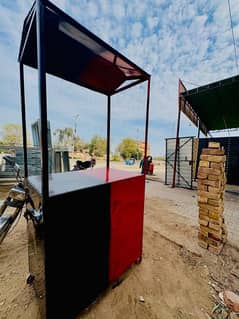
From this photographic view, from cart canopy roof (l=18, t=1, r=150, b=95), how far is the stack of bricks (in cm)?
131

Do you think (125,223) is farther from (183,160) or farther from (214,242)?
(183,160)

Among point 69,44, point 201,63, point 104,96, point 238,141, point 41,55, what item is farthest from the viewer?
point 238,141

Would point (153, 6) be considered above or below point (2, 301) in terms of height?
above

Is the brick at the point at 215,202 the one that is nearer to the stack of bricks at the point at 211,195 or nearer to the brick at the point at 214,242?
the stack of bricks at the point at 211,195

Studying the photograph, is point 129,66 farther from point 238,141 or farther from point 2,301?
point 238,141

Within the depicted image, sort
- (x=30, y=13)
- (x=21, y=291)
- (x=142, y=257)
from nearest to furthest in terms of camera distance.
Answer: (x=30, y=13), (x=21, y=291), (x=142, y=257)

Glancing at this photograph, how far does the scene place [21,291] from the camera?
48.5 inches

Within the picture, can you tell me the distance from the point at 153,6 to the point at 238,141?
5.83 meters

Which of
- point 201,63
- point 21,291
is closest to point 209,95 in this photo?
point 201,63

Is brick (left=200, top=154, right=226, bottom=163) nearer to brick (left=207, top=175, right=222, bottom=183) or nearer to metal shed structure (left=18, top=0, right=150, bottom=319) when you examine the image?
brick (left=207, top=175, right=222, bottom=183)

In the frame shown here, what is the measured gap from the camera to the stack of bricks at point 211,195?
1.72 metres

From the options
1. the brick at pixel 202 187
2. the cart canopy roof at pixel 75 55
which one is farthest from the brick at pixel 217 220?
the cart canopy roof at pixel 75 55

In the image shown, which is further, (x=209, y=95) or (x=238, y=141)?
(x=238, y=141)

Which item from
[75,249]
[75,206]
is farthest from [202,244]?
[75,206]
